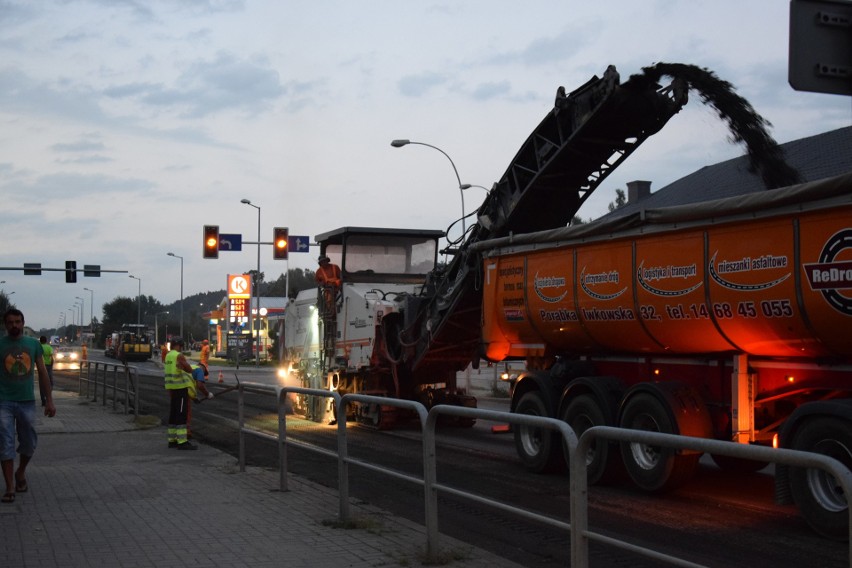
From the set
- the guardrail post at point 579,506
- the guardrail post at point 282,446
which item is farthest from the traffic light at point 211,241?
the guardrail post at point 579,506

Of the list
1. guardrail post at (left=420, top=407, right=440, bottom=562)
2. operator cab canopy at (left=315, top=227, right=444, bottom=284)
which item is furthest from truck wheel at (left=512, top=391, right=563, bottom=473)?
operator cab canopy at (left=315, top=227, right=444, bottom=284)

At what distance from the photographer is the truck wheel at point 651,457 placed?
875 centimetres

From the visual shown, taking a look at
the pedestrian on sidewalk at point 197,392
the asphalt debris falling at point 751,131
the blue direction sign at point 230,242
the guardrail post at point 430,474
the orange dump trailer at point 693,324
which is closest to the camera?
the guardrail post at point 430,474

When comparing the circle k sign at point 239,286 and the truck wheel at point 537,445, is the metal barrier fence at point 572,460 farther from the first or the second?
the circle k sign at point 239,286

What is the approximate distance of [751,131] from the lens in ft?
37.3

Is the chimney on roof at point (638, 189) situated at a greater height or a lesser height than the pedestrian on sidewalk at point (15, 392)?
greater

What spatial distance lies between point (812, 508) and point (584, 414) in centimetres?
507

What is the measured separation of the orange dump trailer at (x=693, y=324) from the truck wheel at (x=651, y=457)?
0.07ft

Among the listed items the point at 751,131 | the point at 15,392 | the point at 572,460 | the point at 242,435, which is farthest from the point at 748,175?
the point at 572,460

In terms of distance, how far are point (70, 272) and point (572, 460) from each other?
52.8 meters

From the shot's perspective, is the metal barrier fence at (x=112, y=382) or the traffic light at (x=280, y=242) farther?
the traffic light at (x=280, y=242)

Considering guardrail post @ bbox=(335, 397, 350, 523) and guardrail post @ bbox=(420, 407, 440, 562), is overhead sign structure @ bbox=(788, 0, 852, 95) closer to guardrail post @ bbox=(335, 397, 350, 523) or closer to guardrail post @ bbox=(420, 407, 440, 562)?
guardrail post @ bbox=(420, 407, 440, 562)

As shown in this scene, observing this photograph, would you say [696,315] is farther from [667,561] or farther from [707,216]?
[667,561]

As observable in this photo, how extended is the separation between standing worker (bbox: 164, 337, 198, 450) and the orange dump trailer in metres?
5.00
